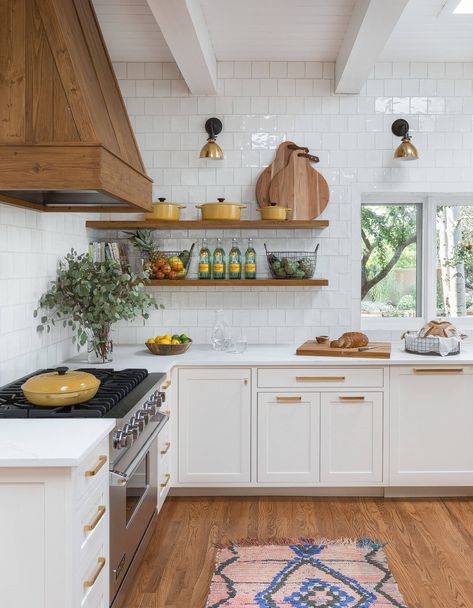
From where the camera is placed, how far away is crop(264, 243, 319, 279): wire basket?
446cm

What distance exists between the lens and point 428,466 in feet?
13.2

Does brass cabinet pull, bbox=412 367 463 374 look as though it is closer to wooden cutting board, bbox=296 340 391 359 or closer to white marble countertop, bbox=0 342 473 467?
white marble countertop, bbox=0 342 473 467

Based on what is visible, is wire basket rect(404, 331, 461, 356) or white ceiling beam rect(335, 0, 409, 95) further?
wire basket rect(404, 331, 461, 356)

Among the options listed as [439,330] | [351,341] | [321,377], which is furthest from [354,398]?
[439,330]

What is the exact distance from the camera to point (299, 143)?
183 inches

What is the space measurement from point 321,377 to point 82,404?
181cm

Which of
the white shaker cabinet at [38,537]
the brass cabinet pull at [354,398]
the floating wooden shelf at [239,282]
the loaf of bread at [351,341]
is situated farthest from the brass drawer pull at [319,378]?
the white shaker cabinet at [38,537]

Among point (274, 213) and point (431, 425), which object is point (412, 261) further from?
point (431, 425)

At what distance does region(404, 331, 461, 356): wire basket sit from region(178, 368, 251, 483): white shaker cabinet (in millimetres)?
1104

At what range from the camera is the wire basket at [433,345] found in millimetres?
4098

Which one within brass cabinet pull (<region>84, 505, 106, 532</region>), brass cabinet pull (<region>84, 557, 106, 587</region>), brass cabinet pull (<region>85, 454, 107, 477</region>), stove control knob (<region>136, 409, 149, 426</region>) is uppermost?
stove control knob (<region>136, 409, 149, 426</region>)

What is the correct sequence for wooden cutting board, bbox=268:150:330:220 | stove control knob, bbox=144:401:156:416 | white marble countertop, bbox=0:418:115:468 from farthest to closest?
1. wooden cutting board, bbox=268:150:330:220
2. stove control knob, bbox=144:401:156:416
3. white marble countertop, bbox=0:418:115:468

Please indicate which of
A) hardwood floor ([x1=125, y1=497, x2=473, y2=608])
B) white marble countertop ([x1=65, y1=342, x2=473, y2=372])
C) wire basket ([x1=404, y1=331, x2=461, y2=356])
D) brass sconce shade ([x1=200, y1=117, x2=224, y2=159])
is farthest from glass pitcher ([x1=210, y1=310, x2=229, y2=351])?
wire basket ([x1=404, y1=331, x2=461, y2=356])

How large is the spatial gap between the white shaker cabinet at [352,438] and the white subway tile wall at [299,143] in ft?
2.63
